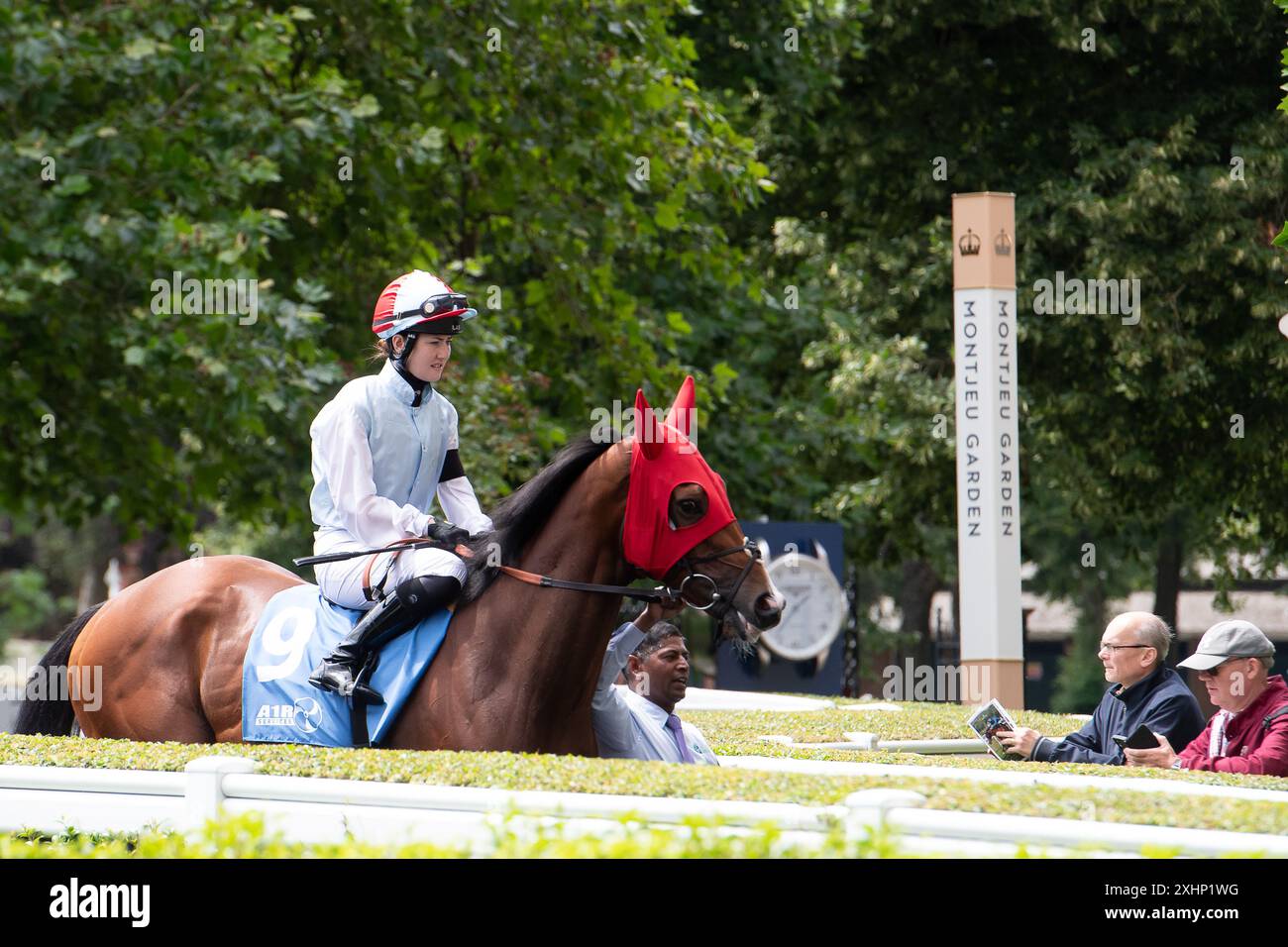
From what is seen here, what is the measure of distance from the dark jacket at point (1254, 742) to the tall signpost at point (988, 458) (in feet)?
13.6

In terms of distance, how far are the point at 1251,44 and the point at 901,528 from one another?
256 inches

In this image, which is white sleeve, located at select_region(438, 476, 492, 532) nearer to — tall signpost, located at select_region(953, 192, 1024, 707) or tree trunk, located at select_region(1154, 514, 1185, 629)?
tall signpost, located at select_region(953, 192, 1024, 707)

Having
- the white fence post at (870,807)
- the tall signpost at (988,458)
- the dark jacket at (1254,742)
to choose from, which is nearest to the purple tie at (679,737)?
the dark jacket at (1254,742)

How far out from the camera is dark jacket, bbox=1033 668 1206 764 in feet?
23.7

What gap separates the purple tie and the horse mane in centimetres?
122

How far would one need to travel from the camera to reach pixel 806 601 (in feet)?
55.7

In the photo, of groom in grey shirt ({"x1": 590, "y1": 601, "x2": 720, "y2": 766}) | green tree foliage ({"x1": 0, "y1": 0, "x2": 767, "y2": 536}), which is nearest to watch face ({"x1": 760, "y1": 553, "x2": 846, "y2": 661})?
green tree foliage ({"x1": 0, "y1": 0, "x2": 767, "y2": 536})

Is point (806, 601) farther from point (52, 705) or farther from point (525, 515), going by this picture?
point (525, 515)

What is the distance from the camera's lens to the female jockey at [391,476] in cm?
615

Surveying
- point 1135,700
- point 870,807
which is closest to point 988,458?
point 1135,700
